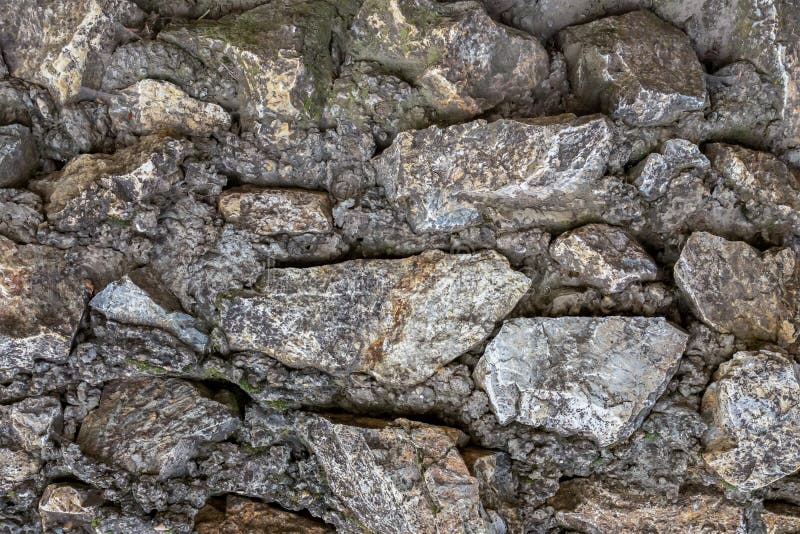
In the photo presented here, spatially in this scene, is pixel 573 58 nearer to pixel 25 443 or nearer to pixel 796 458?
pixel 796 458

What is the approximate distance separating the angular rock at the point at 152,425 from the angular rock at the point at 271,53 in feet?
5.16

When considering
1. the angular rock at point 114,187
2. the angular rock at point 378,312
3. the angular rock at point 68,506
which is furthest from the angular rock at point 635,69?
the angular rock at point 68,506

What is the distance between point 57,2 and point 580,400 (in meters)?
3.46

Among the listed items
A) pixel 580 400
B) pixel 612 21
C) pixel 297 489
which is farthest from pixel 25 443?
pixel 612 21

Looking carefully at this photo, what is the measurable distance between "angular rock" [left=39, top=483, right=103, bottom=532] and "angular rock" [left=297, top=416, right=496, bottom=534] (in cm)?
115

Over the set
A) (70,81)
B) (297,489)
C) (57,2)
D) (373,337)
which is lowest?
(297,489)

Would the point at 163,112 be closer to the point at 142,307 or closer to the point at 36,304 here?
the point at 142,307

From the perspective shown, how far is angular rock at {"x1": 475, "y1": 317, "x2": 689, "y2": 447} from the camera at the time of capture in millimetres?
3027

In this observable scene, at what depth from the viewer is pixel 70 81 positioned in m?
3.21

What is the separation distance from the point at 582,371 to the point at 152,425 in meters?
2.27

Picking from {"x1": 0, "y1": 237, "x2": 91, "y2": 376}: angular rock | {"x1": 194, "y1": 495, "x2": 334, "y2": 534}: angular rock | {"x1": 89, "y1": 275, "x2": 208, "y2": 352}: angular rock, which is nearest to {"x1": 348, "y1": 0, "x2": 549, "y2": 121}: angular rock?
{"x1": 89, "y1": 275, "x2": 208, "y2": 352}: angular rock

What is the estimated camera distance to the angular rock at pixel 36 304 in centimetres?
300

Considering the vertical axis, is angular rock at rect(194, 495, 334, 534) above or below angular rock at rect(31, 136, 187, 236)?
below

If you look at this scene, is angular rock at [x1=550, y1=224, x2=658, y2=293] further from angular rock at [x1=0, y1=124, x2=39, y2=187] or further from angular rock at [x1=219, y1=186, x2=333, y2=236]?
angular rock at [x1=0, y1=124, x2=39, y2=187]
